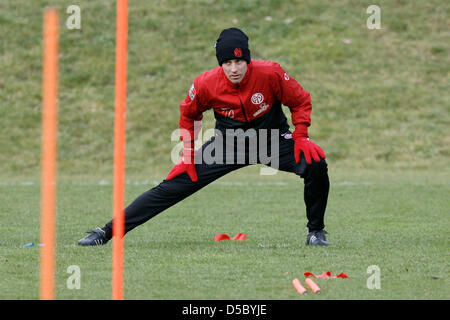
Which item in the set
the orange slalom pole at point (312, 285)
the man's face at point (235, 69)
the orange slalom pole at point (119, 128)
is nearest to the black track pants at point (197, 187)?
the man's face at point (235, 69)

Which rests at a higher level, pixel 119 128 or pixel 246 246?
pixel 119 128

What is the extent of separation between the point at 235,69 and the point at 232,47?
187 millimetres

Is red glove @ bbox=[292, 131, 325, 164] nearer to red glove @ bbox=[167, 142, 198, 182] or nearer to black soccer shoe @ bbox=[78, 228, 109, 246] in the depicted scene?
red glove @ bbox=[167, 142, 198, 182]

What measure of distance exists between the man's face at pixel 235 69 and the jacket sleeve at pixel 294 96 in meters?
0.29

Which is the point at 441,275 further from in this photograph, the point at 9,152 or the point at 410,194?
the point at 9,152

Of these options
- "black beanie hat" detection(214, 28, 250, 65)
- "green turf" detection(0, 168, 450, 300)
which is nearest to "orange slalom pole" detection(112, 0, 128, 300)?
"green turf" detection(0, 168, 450, 300)

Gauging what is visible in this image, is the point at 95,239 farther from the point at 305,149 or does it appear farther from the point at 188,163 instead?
the point at 305,149

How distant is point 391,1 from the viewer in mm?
23469

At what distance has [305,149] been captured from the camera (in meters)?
7.01

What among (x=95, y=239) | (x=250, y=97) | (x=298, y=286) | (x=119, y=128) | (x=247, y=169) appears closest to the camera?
(x=119, y=128)

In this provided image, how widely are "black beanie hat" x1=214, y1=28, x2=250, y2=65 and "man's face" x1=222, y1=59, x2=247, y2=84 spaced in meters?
0.05

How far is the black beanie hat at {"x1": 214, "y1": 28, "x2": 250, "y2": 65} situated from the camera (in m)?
6.70

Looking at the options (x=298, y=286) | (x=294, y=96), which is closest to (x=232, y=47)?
(x=294, y=96)

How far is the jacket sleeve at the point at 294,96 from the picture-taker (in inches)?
275
